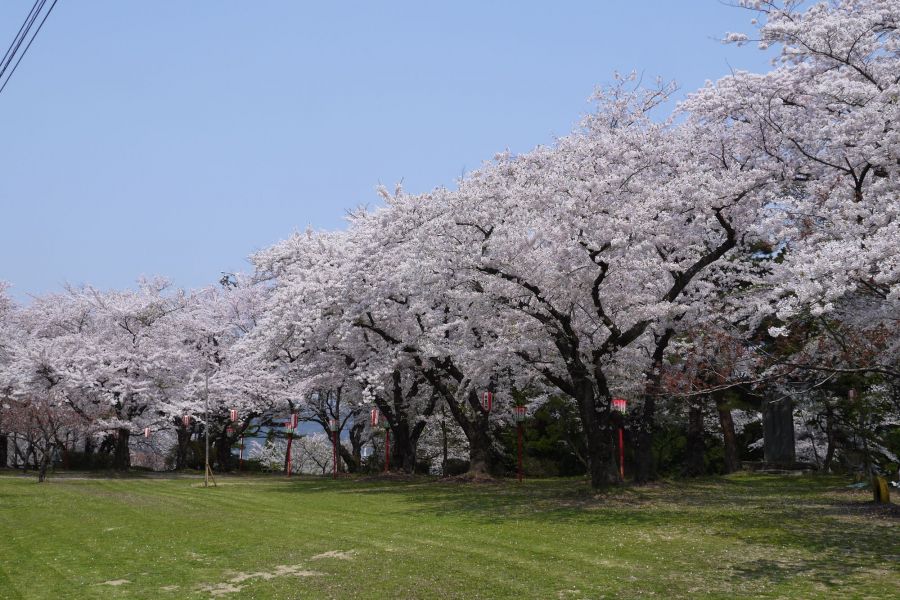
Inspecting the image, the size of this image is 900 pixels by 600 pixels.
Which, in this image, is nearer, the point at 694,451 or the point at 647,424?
the point at 647,424

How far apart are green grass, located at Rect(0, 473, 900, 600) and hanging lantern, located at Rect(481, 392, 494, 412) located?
5.84 m

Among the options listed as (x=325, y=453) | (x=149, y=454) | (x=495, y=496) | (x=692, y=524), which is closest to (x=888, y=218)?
(x=692, y=524)

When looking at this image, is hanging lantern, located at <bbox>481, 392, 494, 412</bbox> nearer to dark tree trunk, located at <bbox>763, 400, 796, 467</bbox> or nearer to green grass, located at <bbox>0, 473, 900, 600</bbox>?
green grass, located at <bbox>0, 473, 900, 600</bbox>

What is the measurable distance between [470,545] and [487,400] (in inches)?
602

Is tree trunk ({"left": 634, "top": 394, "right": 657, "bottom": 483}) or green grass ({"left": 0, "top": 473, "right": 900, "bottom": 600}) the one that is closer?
green grass ({"left": 0, "top": 473, "right": 900, "bottom": 600})

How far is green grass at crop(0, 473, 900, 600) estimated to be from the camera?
10.3 metres

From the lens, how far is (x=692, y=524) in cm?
1525

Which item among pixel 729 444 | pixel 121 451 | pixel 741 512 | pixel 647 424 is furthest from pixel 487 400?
pixel 121 451

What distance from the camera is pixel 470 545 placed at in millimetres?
13500

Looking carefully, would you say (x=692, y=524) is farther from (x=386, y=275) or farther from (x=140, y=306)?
(x=140, y=306)

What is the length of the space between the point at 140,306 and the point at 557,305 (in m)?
26.4

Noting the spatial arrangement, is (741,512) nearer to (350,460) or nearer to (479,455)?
(479,455)

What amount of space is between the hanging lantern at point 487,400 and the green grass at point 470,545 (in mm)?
5836

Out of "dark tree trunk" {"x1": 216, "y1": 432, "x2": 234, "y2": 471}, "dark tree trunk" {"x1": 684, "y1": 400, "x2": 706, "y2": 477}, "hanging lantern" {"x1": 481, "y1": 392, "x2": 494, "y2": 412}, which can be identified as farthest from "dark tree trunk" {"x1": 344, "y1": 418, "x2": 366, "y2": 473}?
"dark tree trunk" {"x1": 684, "y1": 400, "x2": 706, "y2": 477}
